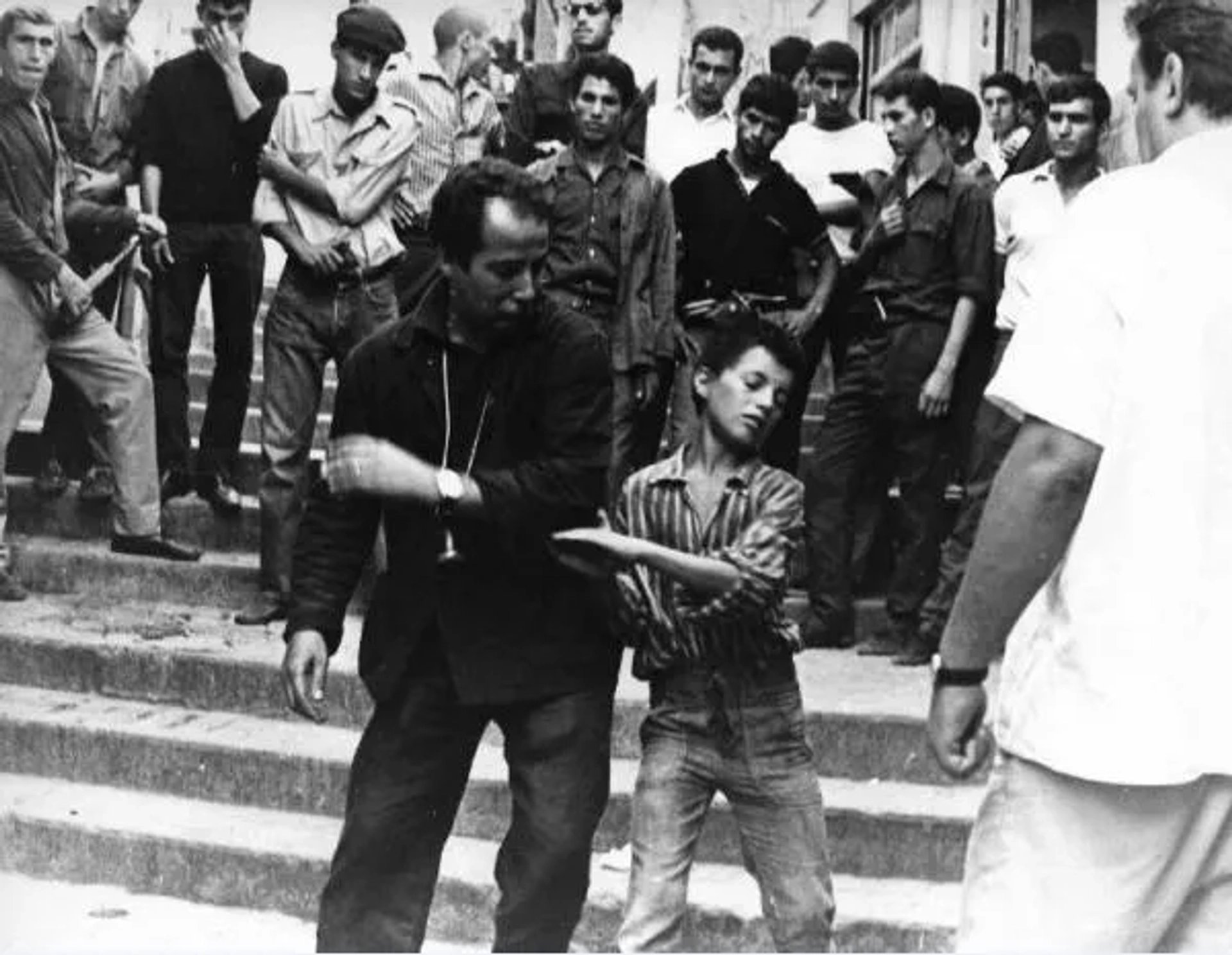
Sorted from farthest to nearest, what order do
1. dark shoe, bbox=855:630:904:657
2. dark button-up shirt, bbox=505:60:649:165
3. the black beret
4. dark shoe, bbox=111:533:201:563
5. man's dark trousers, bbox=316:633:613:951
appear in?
1. dark button-up shirt, bbox=505:60:649:165
2. dark shoe, bbox=111:533:201:563
3. the black beret
4. dark shoe, bbox=855:630:904:657
5. man's dark trousers, bbox=316:633:613:951

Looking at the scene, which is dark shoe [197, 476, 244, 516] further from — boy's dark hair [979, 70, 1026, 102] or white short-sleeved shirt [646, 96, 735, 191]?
boy's dark hair [979, 70, 1026, 102]

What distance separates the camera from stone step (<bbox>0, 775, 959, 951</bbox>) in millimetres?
5137

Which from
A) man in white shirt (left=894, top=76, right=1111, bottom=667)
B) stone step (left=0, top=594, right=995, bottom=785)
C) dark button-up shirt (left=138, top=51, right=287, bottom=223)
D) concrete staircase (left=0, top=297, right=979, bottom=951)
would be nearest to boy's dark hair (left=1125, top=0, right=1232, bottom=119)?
concrete staircase (left=0, top=297, right=979, bottom=951)

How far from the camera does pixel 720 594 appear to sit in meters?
4.18

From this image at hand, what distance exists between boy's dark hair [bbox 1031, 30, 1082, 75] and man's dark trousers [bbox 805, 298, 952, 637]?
1170 mm

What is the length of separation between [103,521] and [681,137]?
2.54 m

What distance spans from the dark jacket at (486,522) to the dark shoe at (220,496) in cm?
346

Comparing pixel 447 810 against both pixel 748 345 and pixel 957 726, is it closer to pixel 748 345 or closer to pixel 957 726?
pixel 748 345

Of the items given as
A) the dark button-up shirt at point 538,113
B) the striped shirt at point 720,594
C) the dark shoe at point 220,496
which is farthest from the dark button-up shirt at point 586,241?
the striped shirt at point 720,594

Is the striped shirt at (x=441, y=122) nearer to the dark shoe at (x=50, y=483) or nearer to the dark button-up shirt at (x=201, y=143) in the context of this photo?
the dark button-up shirt at (x=201, y=143)

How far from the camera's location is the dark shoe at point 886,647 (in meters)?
6.69

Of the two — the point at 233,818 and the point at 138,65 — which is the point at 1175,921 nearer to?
Answer: the point at 233,818

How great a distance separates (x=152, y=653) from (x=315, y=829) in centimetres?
108

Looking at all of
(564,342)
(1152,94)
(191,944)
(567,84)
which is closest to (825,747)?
(191,944)
